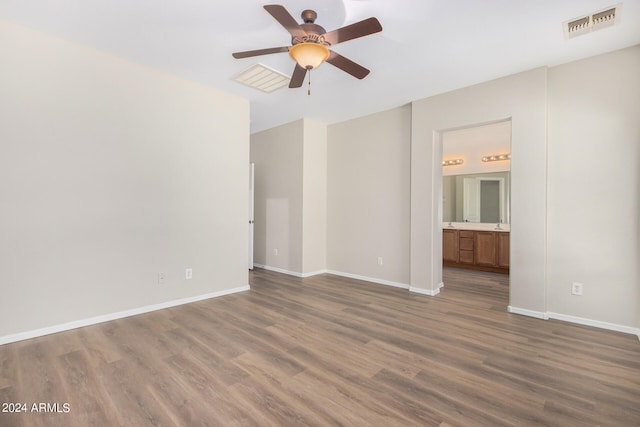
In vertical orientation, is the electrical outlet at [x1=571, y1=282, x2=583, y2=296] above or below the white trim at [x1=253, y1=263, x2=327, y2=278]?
above

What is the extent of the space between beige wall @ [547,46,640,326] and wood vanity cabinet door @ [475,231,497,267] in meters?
2.38

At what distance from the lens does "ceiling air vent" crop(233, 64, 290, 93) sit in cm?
330

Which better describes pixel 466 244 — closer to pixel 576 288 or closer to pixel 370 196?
pixel 370 196

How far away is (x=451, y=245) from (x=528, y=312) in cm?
279

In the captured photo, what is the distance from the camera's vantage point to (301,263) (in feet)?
16.7

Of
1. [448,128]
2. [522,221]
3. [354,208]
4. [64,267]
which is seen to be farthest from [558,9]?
[64,267]

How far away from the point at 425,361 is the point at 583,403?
0.92m

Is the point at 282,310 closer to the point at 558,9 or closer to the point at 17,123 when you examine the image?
the point at 17,123

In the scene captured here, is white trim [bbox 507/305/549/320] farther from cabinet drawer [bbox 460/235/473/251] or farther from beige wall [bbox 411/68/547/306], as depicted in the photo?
cabinet drawer [bbox 460/235/473/251]

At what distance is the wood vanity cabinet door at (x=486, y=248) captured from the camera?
18.0 feet

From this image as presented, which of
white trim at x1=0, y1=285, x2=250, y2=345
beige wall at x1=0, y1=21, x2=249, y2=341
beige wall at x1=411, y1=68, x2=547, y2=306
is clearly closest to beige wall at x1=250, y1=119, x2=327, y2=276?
beige wall at x1=0, y1=21, x2=249, y2=341

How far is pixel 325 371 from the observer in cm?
213

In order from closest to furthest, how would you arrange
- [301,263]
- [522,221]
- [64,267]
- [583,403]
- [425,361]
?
[583,403] → [425,361] → [64,267] → [522,221] → [301,263]

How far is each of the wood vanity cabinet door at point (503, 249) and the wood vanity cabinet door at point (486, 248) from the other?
8 centimetres
